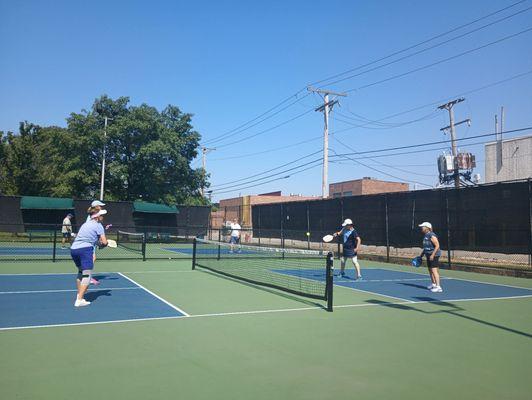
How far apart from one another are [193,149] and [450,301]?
28847 millimetres

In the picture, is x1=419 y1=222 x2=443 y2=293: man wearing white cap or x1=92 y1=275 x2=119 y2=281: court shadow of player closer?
x1=419 y1=222 x2=443 y2=293: man wearing white cap

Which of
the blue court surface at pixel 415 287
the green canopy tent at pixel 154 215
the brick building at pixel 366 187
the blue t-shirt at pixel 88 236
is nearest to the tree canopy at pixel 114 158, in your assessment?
the green canopy tent at pixel 154 215

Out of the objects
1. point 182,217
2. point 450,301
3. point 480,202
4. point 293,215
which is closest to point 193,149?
point 182,217

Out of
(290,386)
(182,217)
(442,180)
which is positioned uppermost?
(442,180)

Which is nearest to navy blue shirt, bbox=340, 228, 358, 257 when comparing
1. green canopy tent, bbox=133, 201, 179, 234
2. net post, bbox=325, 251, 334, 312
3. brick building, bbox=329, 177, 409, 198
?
net post, bbox=325, 251, 334, 312

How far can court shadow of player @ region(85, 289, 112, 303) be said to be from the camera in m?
9.51

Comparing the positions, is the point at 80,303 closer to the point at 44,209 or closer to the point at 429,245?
the point at 429,245

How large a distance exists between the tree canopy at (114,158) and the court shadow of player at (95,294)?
23.5m

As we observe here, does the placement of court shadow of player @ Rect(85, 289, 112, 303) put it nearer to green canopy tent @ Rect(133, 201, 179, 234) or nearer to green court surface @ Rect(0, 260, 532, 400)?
green court surface @ Rect(0, 260, 532, 400)

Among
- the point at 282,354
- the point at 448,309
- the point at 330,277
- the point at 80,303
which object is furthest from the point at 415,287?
the point at 80,303

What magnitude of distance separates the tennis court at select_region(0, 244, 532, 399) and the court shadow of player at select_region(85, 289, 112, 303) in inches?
1.7

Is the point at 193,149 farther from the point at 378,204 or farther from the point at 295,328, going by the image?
the point at 295,328

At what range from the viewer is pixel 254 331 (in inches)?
276

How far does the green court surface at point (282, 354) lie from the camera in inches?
181
